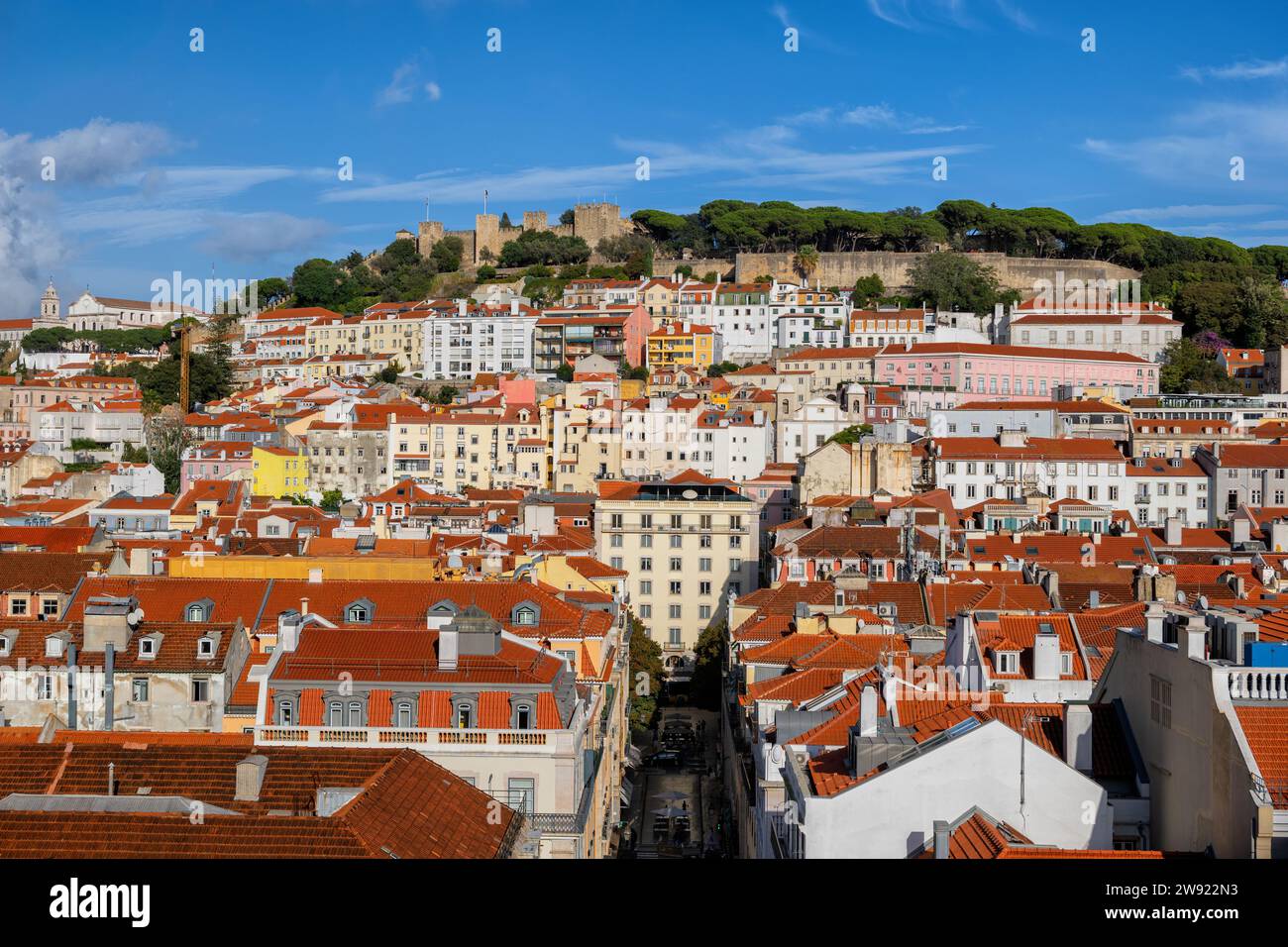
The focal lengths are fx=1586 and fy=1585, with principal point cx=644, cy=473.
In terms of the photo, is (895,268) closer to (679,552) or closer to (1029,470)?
(1029,470)

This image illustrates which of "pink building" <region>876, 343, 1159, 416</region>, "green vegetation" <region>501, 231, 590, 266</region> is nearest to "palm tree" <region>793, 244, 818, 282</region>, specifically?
"green vegetation" <region>501, 231, 590, 266</region>

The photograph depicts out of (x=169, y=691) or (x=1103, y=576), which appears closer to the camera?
(x=169, y=691)

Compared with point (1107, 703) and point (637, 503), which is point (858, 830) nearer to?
point (1107, 703)

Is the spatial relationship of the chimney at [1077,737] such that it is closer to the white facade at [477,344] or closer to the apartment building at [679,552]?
the apartment building at [679,552]
